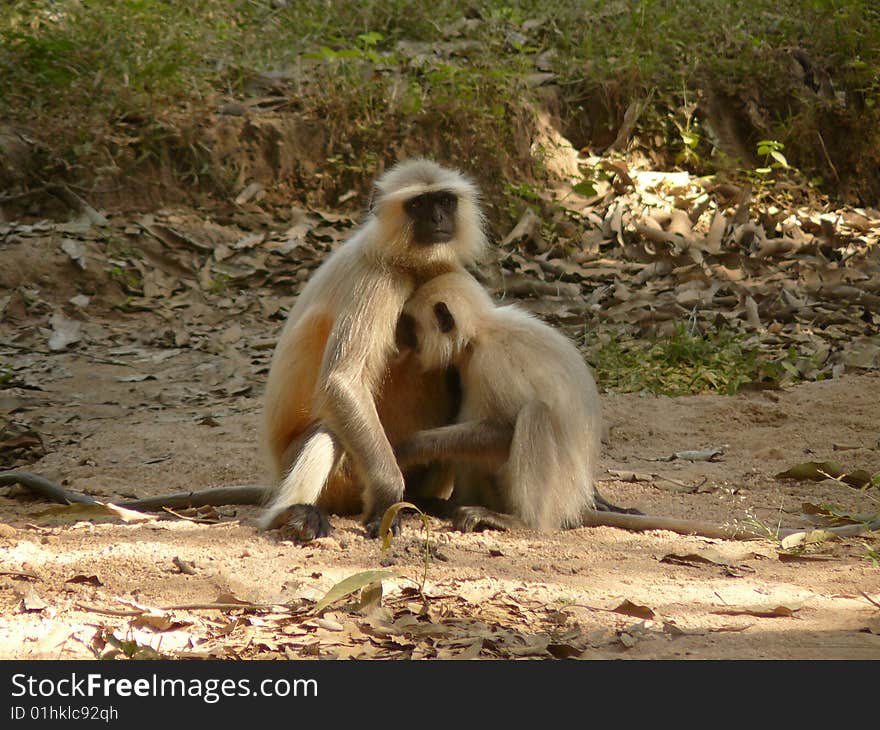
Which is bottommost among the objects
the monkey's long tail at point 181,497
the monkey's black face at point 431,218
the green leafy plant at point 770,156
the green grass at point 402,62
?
the monkey's long tail at point 181,497

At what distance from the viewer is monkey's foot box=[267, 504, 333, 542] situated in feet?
14.0

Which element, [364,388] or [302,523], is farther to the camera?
[364,388]

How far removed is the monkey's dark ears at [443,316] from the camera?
181 inches

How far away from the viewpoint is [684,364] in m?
7.44

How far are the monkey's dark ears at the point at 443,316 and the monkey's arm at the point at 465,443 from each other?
1.32ft

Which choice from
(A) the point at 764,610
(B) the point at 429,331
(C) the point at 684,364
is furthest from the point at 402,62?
(A) the point at 764,610

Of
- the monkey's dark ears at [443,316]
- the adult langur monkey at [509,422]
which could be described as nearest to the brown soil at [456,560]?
the adult langur monkey at [509,422]

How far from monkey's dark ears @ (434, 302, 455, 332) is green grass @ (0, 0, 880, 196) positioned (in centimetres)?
514

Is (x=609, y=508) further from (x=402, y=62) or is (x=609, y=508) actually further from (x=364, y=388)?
(x=402, y=62)

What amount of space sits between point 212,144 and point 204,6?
2.03 m

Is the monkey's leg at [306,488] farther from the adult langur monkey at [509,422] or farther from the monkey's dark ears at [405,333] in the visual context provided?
the monkey's dark ears at [405,333]

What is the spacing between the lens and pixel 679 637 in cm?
315

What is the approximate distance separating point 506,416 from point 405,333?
1.81 feet

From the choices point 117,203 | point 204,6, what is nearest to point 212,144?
point 117,203
